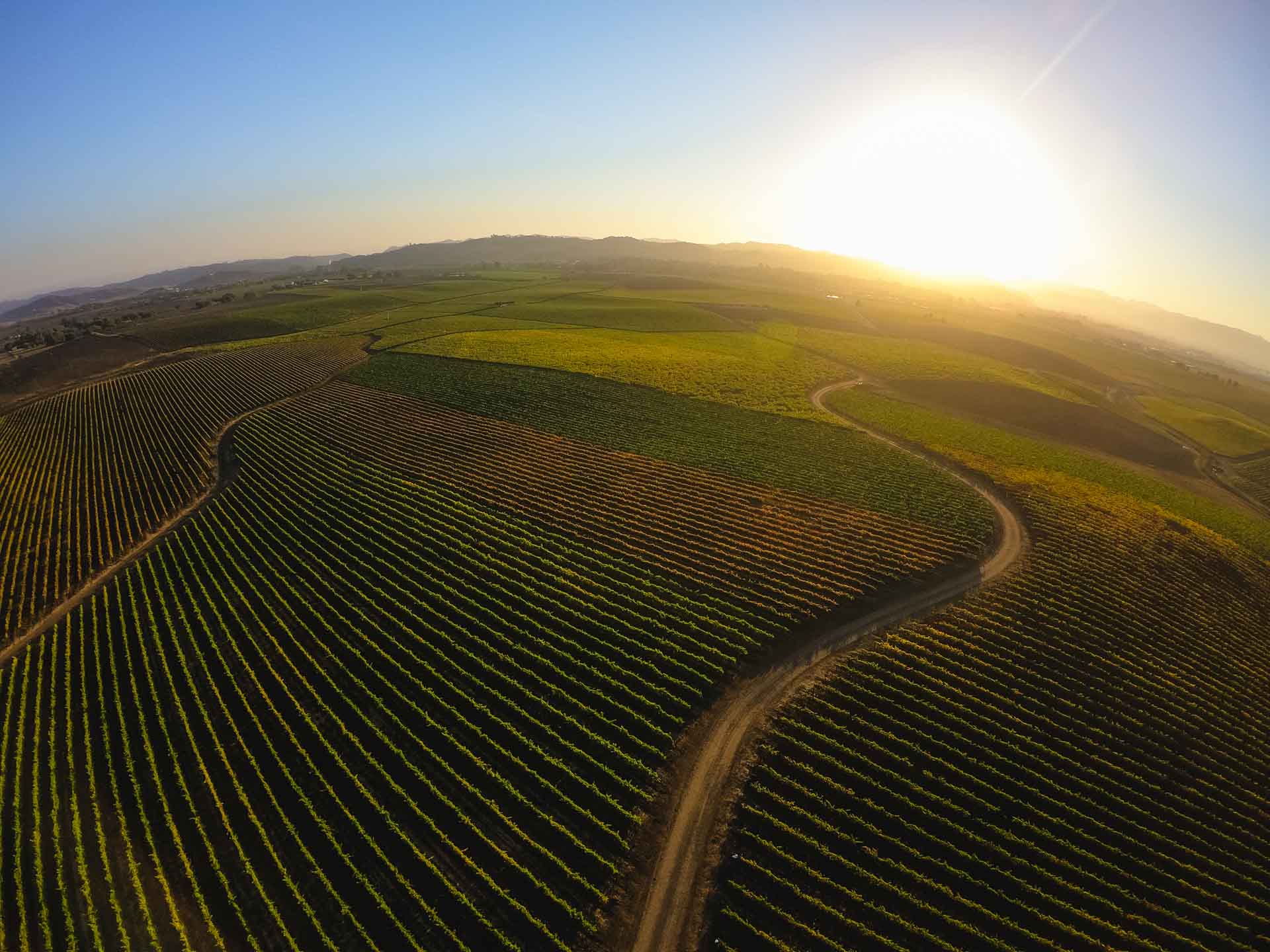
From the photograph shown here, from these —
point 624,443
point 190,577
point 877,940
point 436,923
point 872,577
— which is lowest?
point 877,940

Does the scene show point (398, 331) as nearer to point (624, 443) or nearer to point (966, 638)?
point (624, 443)

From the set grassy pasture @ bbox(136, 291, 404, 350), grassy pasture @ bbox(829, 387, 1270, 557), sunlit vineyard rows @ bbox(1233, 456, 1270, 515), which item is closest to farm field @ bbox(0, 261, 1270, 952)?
grassy pasture @ bbox(829, 387, 1270, 557)

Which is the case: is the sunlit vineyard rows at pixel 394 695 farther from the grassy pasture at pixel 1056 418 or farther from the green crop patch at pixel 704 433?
the grassy pasture at pixel 1056 418

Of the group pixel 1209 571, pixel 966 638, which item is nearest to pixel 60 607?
pixel 966 638

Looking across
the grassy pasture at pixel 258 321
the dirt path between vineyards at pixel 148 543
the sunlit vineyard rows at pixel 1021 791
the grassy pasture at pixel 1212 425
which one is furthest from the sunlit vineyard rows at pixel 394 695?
the grassy pasture at pixel 258 321

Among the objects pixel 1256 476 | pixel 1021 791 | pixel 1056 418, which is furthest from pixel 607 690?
pixel 1256 476

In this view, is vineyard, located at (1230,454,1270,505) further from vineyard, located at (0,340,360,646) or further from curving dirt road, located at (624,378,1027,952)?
vineyard, located at (0,340,360,646)
